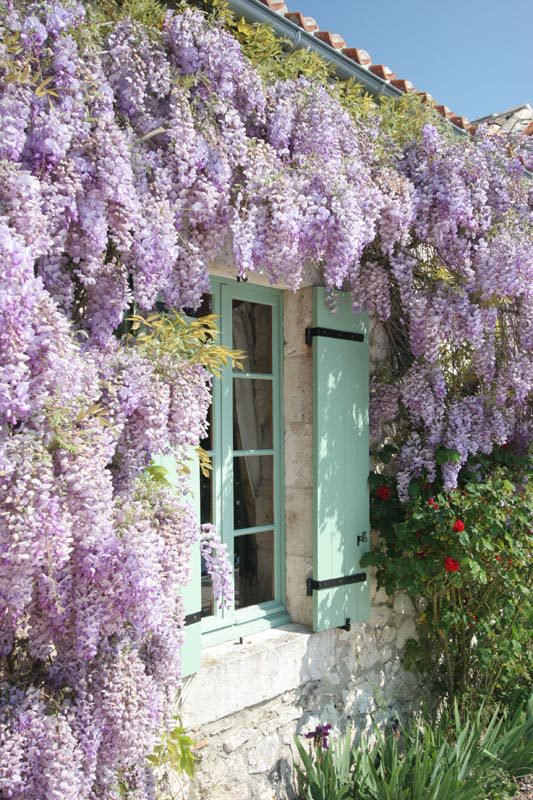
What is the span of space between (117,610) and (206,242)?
1338 mm

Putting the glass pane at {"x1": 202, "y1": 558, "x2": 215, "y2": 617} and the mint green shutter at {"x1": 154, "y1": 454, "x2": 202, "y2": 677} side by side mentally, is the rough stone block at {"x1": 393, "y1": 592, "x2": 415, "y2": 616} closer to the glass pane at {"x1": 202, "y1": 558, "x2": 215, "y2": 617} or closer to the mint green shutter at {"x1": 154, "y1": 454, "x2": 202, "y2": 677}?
the glass pane at {"x1": 202, "y1": 558, "x2": 215, "y2": 617}

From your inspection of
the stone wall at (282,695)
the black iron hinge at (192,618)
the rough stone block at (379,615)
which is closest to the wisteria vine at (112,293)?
the black iron hinge at (192,618)

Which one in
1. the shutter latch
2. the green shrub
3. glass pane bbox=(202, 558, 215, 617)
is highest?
the shutter latch

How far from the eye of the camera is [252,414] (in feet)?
11.2

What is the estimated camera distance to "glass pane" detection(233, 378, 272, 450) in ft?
10.9

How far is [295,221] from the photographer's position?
2742 mm

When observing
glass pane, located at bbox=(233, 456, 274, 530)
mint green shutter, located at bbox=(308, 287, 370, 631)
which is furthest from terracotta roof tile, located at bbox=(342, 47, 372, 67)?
glass pane, located at bbox=(233, 456, 274, 530)

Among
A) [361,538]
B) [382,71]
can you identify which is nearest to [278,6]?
[382,71]

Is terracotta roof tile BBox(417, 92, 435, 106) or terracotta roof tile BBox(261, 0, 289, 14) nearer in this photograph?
terracotta roof tile BBox(261, 0, 289, 14)

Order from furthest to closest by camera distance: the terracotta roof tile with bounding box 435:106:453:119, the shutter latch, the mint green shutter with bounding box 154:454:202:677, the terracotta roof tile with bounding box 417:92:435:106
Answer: the terracotta roof tile with bounding box 435:106:453:119
the terracotta roof tile with bounding box 417:92:435:106
the shutter latch
the mint green shutter with bounding box 154:454:202:677

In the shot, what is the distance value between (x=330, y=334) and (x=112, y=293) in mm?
1499

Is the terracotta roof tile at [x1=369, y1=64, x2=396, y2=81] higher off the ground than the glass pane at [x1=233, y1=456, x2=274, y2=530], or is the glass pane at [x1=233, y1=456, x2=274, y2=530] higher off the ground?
the terracotta roof tile at [x1=369, y1=64, x2=396, y2=81]

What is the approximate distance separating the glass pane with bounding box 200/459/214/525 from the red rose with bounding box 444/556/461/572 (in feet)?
3.94

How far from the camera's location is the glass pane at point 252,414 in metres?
3.32
